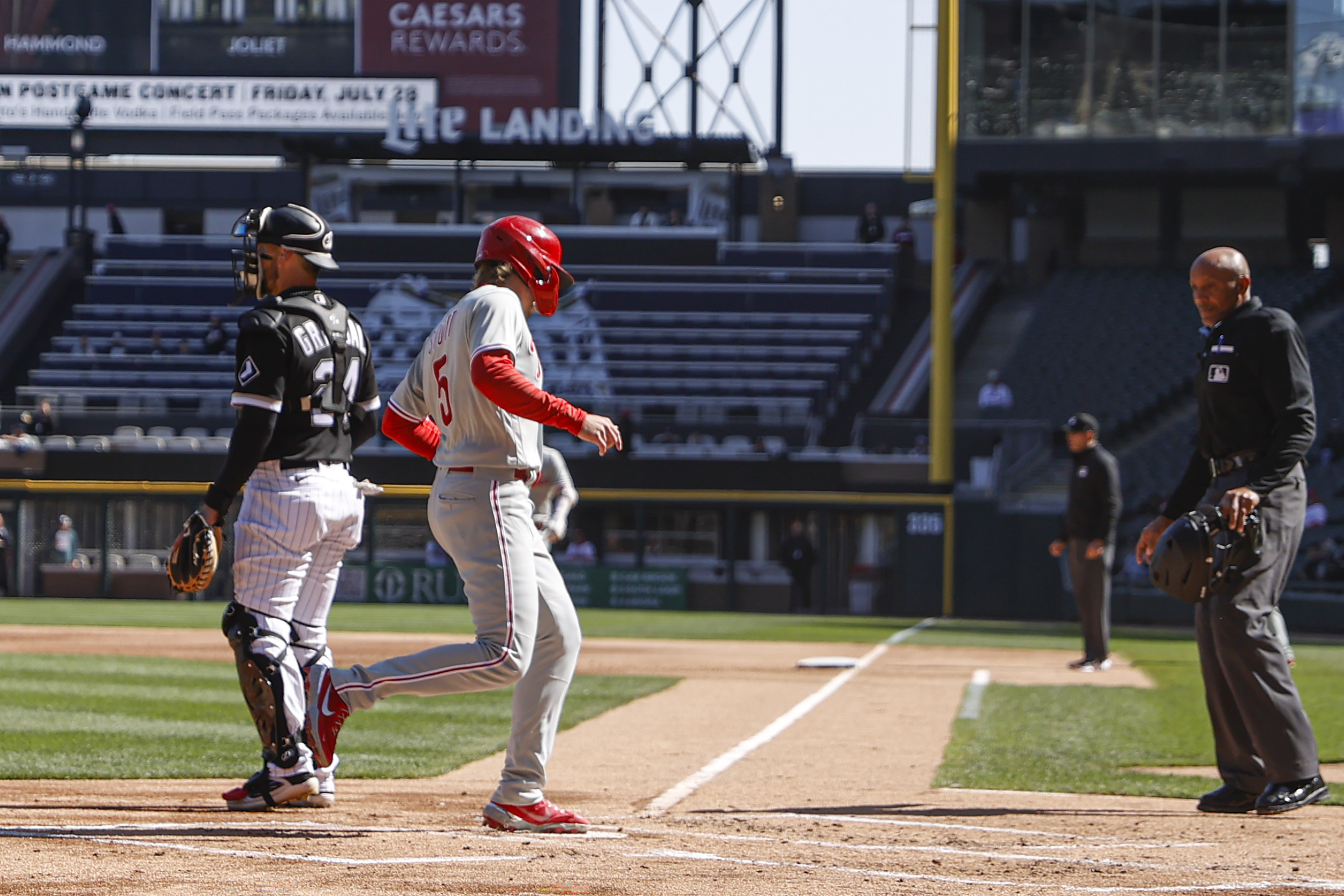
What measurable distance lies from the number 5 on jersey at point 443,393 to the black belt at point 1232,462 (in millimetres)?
2788

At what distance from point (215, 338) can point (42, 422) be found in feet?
15.1

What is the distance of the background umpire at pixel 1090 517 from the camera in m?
13.1

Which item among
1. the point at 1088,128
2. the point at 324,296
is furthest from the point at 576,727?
the point at 1088,128

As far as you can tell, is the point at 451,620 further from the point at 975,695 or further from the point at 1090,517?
the point at 975,695

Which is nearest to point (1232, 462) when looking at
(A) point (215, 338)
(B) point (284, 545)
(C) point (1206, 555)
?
(C) point (1206, 555)

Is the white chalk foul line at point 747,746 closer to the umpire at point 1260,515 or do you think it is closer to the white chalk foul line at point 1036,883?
the white chalk foul line at point 1036,883

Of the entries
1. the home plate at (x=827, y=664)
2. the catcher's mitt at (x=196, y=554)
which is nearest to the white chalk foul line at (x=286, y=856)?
the catcher's mitt at (x=196, y=554)

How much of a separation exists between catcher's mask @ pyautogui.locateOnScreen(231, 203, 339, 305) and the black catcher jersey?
0.44ft

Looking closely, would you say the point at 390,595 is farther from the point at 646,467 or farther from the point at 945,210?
the point at 945,210

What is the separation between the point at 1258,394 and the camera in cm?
604

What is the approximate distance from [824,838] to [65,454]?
88.4 ft

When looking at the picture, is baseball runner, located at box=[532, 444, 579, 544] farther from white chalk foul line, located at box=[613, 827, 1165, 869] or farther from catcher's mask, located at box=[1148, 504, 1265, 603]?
white chalk foul line, located at box=[613, 827, 1165, 869]

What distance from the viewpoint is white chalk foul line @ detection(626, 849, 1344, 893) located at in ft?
13.9

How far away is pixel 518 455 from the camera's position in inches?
200
